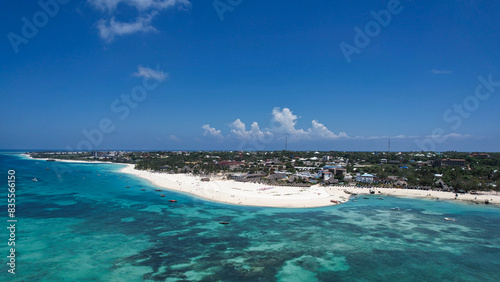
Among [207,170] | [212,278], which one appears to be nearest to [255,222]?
[212,278]

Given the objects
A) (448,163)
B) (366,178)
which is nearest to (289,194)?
(366,178)

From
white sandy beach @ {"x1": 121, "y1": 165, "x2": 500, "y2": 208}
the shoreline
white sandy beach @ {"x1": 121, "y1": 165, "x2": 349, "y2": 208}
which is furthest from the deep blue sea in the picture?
white sandy beach @ {"x1": 121, "y1": 165, "x2": 500, "y2": 208}

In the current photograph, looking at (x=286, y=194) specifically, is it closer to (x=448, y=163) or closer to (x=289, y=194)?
(x=289, y=194)

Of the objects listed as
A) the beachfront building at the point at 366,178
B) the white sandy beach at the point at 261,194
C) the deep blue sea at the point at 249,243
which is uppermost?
the beachfront building at the point at 366,178

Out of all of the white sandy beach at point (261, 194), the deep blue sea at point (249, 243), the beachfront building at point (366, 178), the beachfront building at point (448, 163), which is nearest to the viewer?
the deep blue sea at point (249, 243)

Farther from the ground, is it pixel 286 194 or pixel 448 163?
pixel 448 163

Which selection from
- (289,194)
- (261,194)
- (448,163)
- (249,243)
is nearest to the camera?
(249,243)

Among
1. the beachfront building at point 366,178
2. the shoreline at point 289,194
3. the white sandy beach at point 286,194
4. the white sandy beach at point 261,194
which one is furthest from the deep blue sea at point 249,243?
the beachfront building at point 366,178

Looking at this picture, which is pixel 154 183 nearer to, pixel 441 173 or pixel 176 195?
pixel 176 195

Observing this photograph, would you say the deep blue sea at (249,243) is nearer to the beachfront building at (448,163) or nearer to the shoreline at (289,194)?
the shoreline at (289,194)
